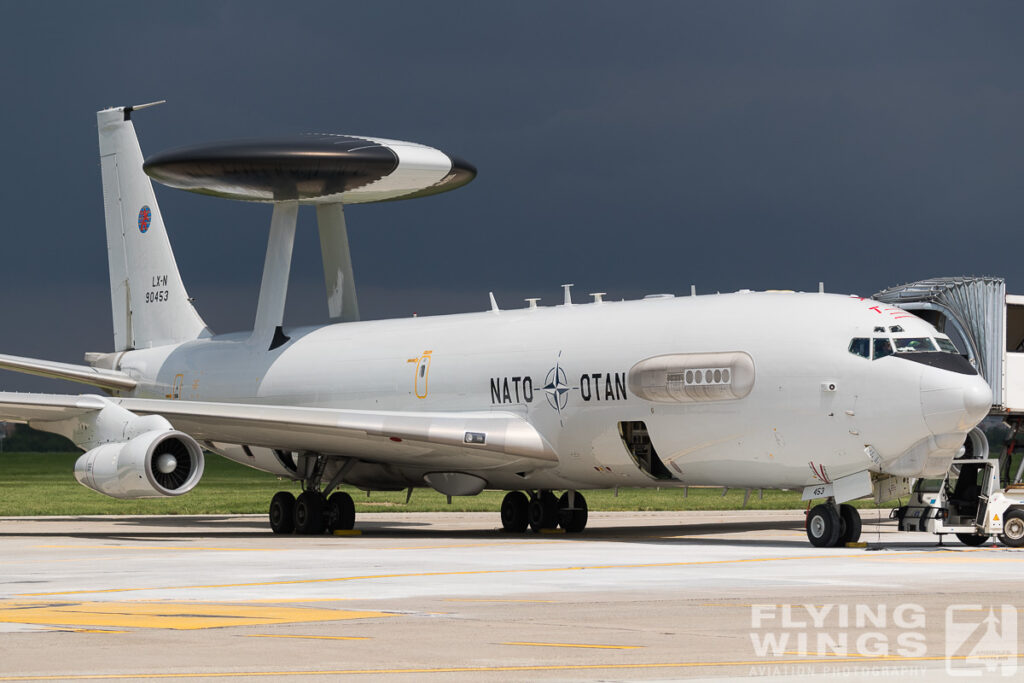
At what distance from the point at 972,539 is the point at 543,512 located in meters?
9.52

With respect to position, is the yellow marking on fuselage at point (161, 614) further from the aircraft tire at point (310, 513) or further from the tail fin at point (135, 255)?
the tail fin at point (135, 255)

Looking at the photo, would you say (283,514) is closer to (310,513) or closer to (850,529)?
(310,513)

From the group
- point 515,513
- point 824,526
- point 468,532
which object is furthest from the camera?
point 515,513

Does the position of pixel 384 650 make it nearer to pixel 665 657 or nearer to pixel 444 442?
pixel 665 657

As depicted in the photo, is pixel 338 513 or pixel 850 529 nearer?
pixel 850 529

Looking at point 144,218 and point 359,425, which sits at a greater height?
point 144,218

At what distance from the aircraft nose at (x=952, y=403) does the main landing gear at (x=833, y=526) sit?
1980 mm

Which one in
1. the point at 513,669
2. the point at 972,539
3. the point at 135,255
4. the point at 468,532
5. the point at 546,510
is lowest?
the point at 468,532

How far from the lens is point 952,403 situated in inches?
893

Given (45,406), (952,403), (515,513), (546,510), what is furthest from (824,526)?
(45,406)

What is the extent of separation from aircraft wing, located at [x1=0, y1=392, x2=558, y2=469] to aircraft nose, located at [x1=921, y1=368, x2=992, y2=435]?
25.7ft

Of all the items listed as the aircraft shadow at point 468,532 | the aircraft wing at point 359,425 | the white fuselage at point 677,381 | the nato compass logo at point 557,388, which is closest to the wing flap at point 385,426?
the aircraft wing at point 359,425

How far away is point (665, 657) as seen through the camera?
10.2m

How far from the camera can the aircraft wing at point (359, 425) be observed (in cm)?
2795
